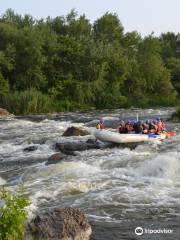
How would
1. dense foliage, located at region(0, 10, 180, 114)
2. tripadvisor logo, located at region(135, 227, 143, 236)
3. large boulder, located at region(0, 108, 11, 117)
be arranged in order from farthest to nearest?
dense foliage, located at region(0, 10, 180, 114), large boulder, located at region(0, 108, 11, 117), tripadvisor logo, located at region(135, 227, 143, 236)

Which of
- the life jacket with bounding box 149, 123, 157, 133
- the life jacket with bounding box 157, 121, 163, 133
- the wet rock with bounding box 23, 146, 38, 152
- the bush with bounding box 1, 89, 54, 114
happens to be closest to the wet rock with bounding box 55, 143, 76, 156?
the wet rock with bounding box 23, 146, 38, 152

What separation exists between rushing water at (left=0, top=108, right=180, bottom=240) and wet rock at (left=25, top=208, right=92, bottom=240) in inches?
29.3

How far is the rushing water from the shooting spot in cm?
987

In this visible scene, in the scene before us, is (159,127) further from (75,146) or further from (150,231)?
(150,231)

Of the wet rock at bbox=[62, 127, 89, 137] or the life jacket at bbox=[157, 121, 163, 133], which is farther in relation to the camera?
the wet rock at bbox=[62, 127, 89, 137]

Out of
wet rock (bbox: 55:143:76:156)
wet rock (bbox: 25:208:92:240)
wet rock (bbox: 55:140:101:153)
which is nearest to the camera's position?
wet rock (bbox: 25:208:92:240)

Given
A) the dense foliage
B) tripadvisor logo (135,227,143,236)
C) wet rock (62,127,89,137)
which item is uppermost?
the dense foliage

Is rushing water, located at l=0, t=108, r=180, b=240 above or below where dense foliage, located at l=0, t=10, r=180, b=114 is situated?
below

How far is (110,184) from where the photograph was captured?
1289 cm

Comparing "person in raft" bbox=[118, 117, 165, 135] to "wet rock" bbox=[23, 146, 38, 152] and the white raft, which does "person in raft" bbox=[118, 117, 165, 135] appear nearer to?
the white raft

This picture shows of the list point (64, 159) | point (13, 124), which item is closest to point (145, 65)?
point (13, 124)

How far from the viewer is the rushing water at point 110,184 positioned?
32.4 ft

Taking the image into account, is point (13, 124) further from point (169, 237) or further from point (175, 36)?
point (175, 36)

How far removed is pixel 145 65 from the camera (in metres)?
56.8
